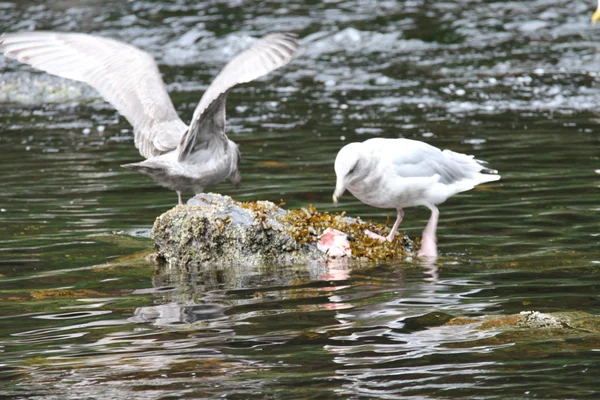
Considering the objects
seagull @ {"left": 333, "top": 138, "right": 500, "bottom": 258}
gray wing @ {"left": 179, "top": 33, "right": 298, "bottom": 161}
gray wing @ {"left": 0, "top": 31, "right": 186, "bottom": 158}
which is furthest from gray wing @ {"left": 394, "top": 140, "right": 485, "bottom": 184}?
gray wing @ {"left": 0, "top": 31, "right": 186, "bottom": 158}

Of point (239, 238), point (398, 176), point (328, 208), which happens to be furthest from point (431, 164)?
point (328, 208)

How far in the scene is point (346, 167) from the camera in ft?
23.7

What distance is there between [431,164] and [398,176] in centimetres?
50

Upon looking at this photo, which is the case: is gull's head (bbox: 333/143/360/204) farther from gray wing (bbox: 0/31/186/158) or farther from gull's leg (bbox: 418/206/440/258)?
gray wing (bbox: 0/31/186/158)

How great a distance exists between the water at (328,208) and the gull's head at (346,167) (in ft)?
2.09

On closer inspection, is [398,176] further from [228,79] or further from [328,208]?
[328,208]

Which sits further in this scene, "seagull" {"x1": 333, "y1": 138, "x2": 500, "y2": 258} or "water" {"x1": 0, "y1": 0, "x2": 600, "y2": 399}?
"seagull" {"x1": 333, "y1": 138, "x2": 500, "y2": 258}

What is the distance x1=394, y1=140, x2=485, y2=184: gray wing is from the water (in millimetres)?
511

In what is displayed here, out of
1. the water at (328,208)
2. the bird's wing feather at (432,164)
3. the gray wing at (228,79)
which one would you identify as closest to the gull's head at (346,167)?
the bird's wing feather at (432,164)

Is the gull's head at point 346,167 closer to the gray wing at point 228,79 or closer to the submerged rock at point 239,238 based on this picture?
the submerged rock at point 239,238

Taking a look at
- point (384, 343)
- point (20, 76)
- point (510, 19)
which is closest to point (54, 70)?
point (384, 343)

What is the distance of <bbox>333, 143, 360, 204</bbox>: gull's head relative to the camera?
23.7ft

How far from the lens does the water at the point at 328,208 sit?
4.99 metres

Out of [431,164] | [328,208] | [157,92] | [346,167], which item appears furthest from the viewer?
[328,208]
